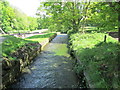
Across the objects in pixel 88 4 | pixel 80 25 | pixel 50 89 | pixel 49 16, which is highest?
pixel 88 4

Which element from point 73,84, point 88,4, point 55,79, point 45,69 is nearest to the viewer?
point 73,84

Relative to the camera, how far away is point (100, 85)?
2.89 m

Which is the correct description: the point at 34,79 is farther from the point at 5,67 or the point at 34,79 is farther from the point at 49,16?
the point at 49,16

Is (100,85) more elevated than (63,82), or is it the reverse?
(100,85)

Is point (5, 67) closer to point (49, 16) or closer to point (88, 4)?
point (49, 16)

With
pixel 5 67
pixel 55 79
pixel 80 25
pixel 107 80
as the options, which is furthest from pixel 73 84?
pixel 80 25

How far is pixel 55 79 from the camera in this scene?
5.11 meters

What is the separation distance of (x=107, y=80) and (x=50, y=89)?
2535 millimetres

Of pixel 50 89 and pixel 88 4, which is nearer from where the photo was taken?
pixel 50 89

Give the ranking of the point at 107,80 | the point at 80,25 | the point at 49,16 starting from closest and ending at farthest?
the point at 107,80 < the point at 49,16 < the point at 80,25

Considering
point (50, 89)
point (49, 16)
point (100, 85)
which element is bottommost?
point (50, 89)

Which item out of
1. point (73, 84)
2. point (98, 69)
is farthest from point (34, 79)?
point (98, 69)

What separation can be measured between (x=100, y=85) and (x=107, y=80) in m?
0.44

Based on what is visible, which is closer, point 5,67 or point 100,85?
point 100,85
